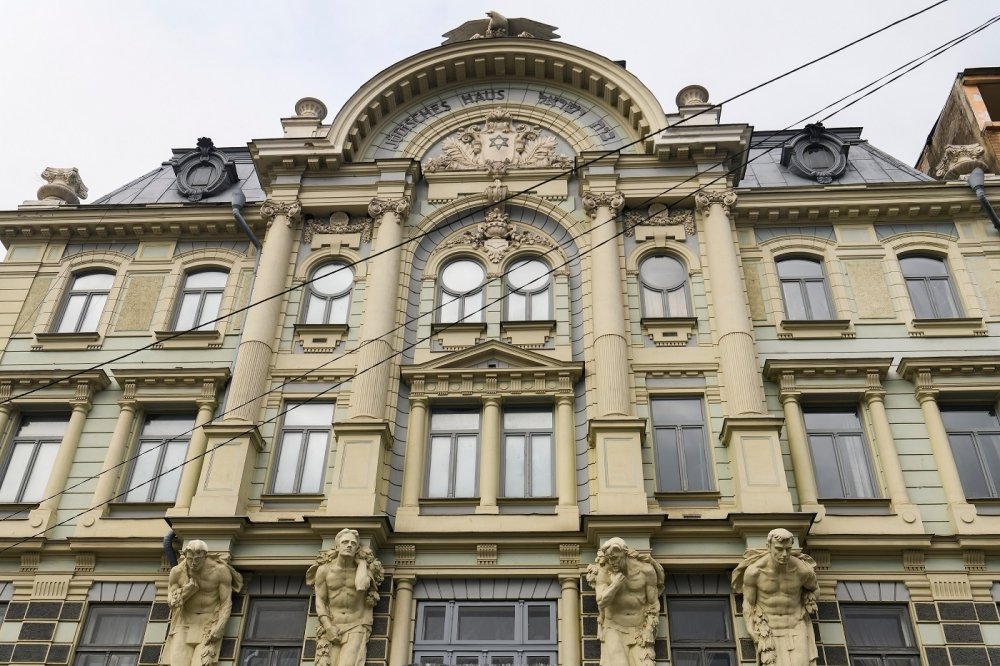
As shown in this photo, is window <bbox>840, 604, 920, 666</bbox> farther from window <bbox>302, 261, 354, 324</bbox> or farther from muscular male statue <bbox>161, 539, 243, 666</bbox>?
window <bbox>302, 261, 354, 324</bbox>

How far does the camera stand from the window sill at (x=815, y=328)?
20891mm

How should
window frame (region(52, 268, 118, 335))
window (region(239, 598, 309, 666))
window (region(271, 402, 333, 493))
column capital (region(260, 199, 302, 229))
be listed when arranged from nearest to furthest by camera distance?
window (region(239, 598, 309, 666))
window (region(271, 402, 333, 493))
window frame (region(52, 268, 118, 335))
column capital (region(260, 199, 302, 229))

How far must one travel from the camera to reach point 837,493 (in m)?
18.7

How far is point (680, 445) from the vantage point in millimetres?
19156

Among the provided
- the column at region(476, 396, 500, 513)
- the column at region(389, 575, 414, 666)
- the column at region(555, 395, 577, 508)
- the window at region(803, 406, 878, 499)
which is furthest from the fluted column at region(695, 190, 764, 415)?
the column at region(389, 575, 414, 666)

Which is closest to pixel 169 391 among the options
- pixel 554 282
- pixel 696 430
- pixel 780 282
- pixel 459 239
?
pixel 459 239

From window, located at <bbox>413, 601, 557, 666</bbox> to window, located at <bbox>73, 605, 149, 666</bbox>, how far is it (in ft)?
17.6

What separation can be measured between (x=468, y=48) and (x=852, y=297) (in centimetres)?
1169

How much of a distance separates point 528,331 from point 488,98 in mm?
7569

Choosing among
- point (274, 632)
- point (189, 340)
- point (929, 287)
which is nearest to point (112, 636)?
point (274, 632)

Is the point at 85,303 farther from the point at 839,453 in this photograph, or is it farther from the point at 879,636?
the point at 879,636

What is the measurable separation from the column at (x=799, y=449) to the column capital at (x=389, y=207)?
9.74m

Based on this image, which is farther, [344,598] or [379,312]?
[379,312]

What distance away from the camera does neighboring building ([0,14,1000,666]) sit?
1731cm
